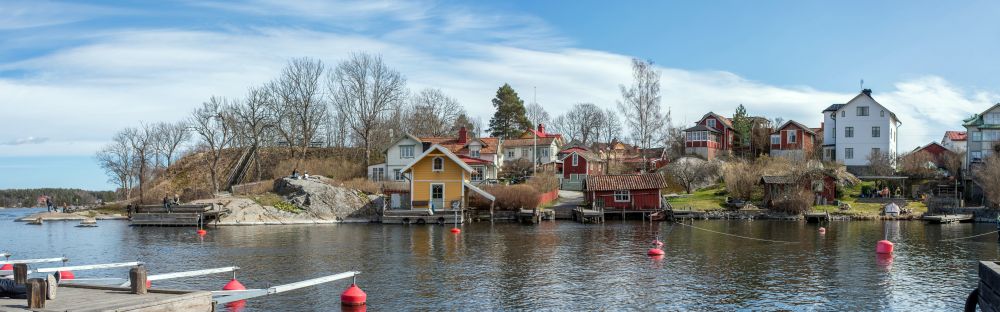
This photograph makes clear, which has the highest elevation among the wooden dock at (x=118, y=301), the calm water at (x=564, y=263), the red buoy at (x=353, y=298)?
the wooden dock at (x=118, y=301)

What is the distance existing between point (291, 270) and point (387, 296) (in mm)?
7817

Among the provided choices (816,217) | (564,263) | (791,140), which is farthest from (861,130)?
(564,263)

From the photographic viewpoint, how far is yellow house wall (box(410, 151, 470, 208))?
2397 inches

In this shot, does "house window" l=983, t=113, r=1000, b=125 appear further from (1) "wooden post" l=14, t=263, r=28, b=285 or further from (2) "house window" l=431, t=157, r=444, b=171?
(1) "wooden post" l=14, t=263, r=28, b=285

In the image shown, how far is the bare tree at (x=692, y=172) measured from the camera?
78.1m

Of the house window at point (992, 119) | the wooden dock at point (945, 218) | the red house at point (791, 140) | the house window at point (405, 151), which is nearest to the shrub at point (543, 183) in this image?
the house window at point (405, 151)

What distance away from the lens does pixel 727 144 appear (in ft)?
303

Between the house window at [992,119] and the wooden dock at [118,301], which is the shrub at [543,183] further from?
the wooden dock at [118,301]

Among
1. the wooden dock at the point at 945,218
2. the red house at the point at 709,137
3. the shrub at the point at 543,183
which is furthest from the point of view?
the red house at the point at 709,137

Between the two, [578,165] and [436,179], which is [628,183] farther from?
[578,165]

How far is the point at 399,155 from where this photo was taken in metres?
78.1

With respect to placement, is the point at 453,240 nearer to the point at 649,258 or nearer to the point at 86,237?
the point at 649,258

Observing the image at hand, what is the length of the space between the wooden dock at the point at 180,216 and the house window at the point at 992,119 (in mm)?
74316

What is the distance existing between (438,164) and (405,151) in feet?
58.6
